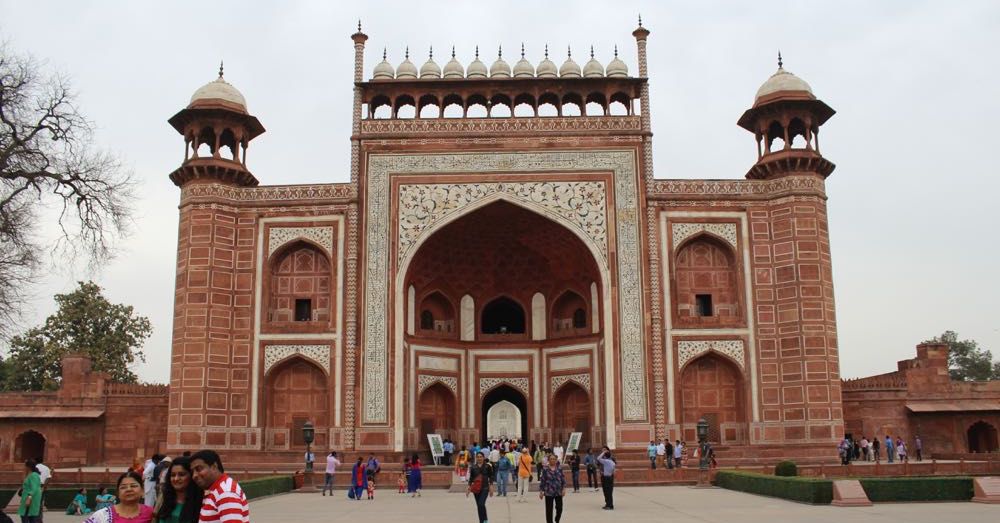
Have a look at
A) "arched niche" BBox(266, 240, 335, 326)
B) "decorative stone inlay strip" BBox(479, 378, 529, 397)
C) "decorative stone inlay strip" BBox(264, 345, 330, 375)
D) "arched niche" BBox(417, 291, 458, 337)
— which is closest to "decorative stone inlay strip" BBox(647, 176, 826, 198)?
"decorative stone inlay strip" BBox(479, 378, 529, 397)

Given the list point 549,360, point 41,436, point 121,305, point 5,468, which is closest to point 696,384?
point 549,360

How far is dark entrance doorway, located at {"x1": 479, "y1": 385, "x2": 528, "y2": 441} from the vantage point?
27.0 metres

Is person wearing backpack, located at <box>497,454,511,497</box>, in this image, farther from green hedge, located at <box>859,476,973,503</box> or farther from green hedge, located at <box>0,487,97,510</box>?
green hedge, located at <box>0,487,97,510</box>

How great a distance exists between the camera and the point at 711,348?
23.8 metres

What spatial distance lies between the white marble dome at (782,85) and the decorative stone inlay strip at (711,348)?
676cm

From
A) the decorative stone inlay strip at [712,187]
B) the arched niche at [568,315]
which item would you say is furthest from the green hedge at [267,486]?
the decorative stone inlay strip at [712,187]

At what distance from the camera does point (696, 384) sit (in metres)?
24.1

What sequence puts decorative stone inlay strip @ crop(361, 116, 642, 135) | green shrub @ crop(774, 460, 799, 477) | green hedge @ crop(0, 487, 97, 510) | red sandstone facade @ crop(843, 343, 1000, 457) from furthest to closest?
red sandstone facade @ crop(843, 343, 1000, 457), decorative stone inlay strip @ crop(361, 116, 642, 135), green shrub @ crop(774, 460, 799, 477), green hedge @ crop(0, 487, 97, 510)

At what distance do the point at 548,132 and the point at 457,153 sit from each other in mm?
2522

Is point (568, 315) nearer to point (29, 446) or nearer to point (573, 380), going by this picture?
point (573, 380)

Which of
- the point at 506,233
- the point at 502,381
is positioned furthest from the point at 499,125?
the point at 502,381

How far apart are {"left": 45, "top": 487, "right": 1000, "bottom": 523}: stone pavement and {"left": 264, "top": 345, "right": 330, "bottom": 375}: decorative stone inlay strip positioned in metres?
7.41

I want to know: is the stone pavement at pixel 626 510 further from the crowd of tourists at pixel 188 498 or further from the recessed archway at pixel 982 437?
the recessed archway at pixel 982 437

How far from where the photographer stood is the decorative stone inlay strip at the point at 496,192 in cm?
2452
